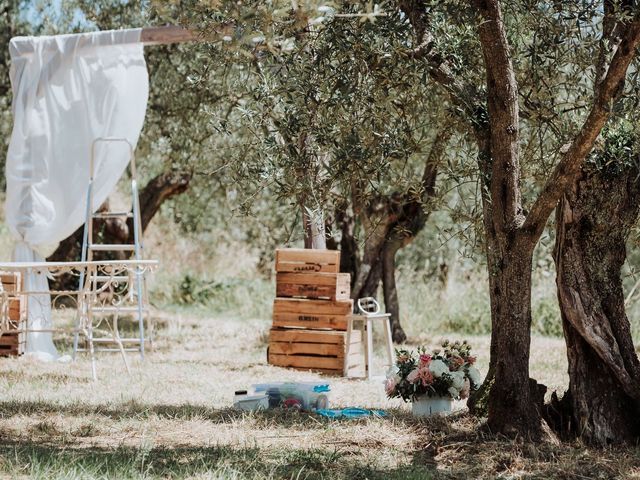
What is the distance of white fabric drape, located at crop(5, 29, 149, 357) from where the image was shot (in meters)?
8.77

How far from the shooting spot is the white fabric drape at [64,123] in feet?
28.8

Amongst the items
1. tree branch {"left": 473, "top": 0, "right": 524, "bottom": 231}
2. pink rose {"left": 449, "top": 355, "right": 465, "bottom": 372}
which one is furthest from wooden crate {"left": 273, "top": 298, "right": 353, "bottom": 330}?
tree branch {"left": 473, "top": 0, "right": 524, "bottom": 231}

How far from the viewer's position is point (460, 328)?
12906 mm

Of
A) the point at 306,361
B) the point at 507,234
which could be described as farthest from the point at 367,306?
the point at 507,234

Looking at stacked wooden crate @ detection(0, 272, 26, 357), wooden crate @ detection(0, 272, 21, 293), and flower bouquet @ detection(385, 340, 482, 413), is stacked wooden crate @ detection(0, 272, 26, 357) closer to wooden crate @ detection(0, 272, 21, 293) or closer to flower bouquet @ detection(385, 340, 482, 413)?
wooden crate @ detection(0, 272, 21, 293)

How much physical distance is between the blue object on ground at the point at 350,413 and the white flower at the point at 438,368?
0.43m

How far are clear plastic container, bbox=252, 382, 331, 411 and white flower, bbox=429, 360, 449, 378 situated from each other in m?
0.80

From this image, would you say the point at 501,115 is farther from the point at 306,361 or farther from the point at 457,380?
the point at 306,361

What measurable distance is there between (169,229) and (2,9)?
6.30 metres

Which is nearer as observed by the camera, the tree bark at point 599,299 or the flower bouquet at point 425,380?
the tree bark at point 599,299

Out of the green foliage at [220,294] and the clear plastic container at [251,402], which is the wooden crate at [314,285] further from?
the green foliage at [220,294]

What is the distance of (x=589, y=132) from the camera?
4402 mm

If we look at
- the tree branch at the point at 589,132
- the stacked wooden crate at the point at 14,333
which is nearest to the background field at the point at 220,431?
the stacked wooden crate at the point at 14,333

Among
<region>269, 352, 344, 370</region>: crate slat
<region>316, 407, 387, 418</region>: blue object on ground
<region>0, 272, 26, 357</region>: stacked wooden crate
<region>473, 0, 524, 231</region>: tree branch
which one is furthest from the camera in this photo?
<region>0, 272, 26, 357</region>: stacked wooden crate
